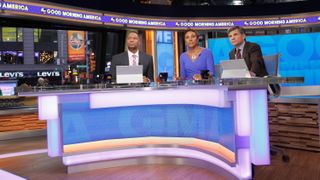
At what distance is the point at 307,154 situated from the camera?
13.7 ft

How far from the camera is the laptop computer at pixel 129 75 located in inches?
148

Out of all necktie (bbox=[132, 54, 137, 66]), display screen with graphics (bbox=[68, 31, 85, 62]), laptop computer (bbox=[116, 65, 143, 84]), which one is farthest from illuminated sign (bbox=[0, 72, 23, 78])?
laptop computer (bbox=[116, 65, 143, 84])

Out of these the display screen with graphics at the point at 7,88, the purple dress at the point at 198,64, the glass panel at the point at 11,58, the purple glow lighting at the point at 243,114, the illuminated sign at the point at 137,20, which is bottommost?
the purple glow lighting at the point at 243,114

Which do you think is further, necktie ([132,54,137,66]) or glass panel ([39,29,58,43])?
glass panel ([39,29,58,43])

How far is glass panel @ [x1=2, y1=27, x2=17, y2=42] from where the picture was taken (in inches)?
241

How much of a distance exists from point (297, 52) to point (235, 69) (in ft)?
19.0

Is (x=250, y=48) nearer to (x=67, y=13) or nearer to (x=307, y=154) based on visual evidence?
(x=307, y=154)

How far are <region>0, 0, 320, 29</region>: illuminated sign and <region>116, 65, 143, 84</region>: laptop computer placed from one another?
249cm

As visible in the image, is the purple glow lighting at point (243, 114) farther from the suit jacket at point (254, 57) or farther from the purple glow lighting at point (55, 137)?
the purple glow lighting at point (55, 137)

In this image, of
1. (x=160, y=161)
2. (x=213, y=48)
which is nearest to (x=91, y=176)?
(x=160, y=161)

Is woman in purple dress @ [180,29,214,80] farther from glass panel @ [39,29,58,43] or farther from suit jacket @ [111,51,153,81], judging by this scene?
glass panel @ [39,29,58,43]

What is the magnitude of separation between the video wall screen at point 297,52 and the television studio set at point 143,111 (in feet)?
12.2

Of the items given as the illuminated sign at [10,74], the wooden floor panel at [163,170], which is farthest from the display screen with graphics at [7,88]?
the wooden floor panel at [163,170]

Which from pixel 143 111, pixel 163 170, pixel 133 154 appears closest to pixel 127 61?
pixel 143 111
